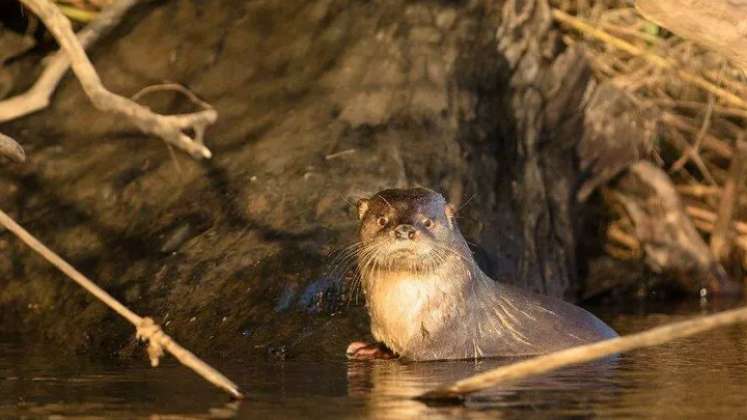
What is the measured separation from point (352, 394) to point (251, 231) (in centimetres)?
207

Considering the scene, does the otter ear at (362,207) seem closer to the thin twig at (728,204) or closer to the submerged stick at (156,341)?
the submerged stick at (156,341)

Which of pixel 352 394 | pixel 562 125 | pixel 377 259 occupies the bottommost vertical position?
pixel 352 394

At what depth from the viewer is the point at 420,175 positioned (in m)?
7.16

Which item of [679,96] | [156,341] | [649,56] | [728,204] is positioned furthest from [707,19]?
[728,204]

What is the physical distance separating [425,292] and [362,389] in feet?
3.17

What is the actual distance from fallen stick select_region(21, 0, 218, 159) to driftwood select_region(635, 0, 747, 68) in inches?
57.7

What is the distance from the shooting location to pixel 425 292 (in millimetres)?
5754

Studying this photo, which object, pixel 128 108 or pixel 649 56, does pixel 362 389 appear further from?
pixel 649 56

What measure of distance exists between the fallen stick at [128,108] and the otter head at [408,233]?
93 cm

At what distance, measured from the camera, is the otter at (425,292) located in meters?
5.68

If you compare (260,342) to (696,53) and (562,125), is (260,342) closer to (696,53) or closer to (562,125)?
(562,125)

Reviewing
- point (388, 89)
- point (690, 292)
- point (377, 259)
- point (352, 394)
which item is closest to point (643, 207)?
point (690, 292)

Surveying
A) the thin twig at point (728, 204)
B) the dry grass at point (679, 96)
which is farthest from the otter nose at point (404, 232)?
the thin twig at point (728, 204)

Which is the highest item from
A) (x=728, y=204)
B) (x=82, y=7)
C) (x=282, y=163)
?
(x=82, y=7)
